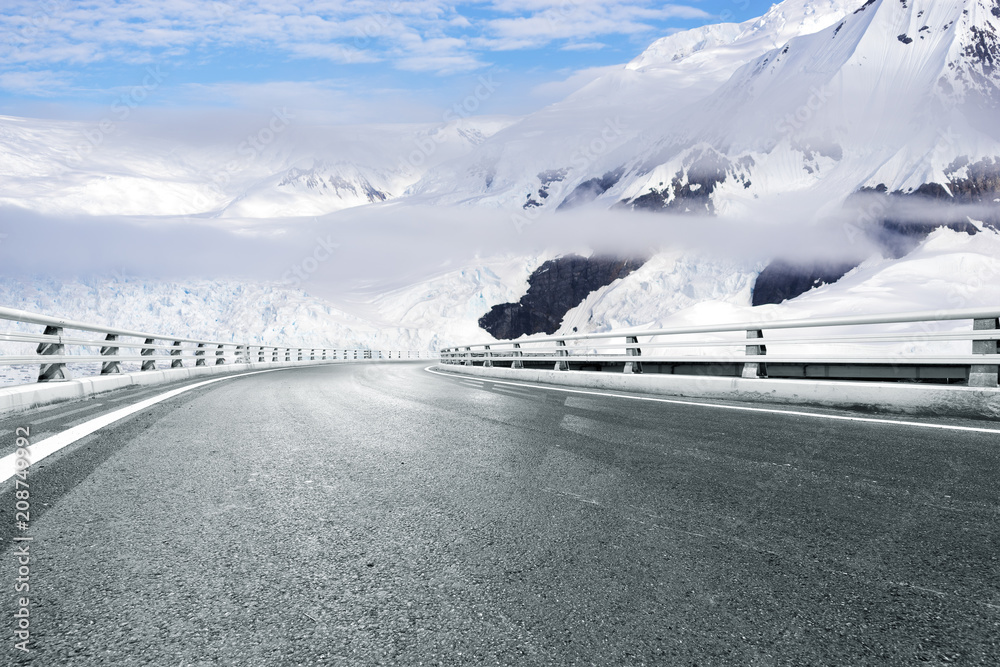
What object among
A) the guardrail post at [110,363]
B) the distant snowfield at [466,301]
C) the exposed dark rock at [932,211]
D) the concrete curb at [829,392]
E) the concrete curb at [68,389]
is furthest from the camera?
the exposed dark rock at [932,211]

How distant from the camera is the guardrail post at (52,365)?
889 centimetres

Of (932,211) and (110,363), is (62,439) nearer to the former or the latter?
(110,363)

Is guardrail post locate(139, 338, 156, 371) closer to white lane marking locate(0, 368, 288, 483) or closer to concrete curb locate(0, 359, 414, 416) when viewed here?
concrete curb locate(0, 359, 414, 416)

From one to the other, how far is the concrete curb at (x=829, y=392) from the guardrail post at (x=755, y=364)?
32 cm

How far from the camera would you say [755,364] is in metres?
9.98

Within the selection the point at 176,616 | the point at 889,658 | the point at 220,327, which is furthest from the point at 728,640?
the point at 220,327

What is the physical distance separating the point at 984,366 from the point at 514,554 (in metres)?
6.96

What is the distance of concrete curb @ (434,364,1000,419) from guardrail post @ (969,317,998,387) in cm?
27

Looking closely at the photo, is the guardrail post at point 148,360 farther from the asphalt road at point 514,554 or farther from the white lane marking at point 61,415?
the asphalt road at point 514,554

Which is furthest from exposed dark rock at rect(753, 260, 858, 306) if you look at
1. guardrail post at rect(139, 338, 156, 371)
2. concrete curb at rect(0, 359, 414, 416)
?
concrete curb at rect(0, 359, 414, 416)

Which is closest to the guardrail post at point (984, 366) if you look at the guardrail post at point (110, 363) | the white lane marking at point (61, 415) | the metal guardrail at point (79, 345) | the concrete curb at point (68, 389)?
the white lane marking at point (61, 415)

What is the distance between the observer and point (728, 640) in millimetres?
1710

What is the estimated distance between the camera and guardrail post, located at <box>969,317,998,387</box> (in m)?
6.89

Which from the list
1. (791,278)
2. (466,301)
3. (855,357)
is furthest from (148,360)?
(791,278)
